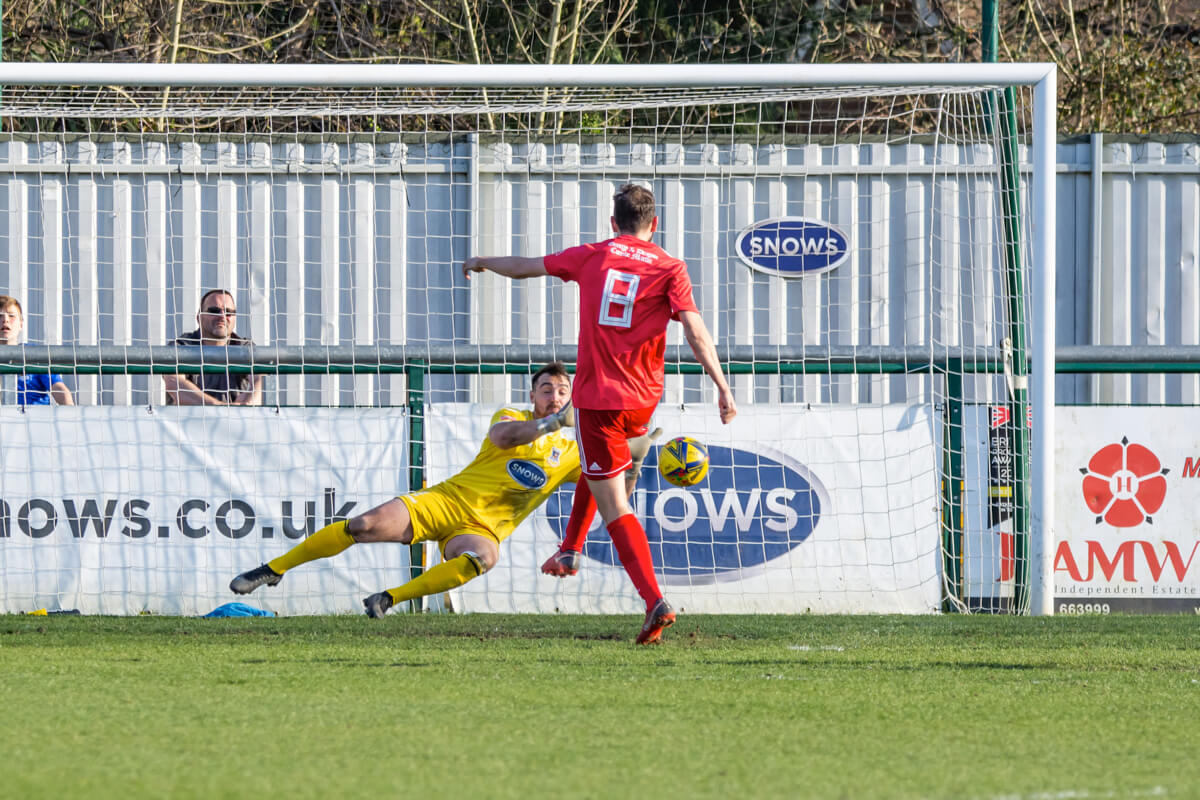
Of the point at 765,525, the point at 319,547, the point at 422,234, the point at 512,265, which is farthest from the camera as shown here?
the point at 422,234

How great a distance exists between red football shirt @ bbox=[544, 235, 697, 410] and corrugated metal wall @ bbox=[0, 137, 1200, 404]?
4809 millimetres

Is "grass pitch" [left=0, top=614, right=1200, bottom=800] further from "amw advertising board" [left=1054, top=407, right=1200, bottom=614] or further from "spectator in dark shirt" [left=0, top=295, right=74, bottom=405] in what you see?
"spectator in dark shirt" [left=0, top=295, right=74, bottom=405]

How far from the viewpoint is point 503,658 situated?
535cm

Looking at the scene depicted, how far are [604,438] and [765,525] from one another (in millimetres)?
2166

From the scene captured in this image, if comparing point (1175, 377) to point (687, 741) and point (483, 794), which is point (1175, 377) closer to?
point (687, 741)

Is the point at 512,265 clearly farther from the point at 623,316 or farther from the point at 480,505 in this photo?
the point at 480,505

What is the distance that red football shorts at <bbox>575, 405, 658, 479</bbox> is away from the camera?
18.8 ft

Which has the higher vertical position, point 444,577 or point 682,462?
point 682,462

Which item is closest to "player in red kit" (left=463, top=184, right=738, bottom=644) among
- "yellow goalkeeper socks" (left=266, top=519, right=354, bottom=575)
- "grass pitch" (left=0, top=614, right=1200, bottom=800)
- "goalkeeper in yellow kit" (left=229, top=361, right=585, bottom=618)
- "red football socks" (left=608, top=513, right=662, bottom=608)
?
"red football socks" (left=608, top=513, right=662, bottom=608)

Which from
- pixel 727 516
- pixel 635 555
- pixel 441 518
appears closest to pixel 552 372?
pixel 441 518

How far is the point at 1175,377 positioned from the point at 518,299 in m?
5.18

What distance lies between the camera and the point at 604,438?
5.71 m

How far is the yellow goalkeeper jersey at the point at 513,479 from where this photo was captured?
267 inches

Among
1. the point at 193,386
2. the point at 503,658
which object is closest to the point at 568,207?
the point at 193,386
